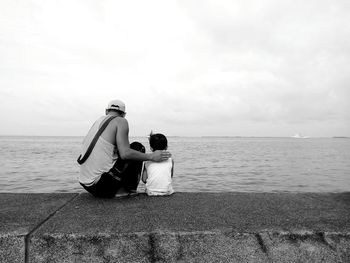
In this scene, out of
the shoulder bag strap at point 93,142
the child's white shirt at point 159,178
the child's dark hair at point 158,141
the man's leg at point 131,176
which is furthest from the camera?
the child's dark hair at point 158,141

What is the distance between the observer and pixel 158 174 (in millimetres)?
4156

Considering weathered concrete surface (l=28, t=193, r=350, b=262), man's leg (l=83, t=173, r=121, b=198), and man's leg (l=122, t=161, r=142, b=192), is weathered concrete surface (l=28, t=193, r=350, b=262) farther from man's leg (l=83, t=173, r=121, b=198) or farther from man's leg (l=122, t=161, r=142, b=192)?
man's leg (l=122, t=161, r=142, b=192)

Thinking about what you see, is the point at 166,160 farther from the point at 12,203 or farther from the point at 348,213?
the point at 348,213

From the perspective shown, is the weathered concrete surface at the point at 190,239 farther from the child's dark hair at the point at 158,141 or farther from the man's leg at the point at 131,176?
the child's dark hair at the point at 158,141

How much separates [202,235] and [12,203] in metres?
2.59

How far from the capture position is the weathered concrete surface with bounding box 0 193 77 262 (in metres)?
2.40

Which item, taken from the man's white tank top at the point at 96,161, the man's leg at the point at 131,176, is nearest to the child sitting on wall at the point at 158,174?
the man's leg at the point at 131,176

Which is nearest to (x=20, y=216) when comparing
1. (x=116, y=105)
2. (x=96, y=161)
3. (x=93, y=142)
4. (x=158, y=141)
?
(x=96, y=161)

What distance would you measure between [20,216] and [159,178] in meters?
1.82

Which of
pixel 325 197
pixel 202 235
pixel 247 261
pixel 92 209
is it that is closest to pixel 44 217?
pixel 92 209

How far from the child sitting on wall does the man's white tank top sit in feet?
2.12

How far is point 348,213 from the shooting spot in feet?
10.3

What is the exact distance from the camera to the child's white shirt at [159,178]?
409cm

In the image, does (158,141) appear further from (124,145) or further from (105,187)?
(105,187)
